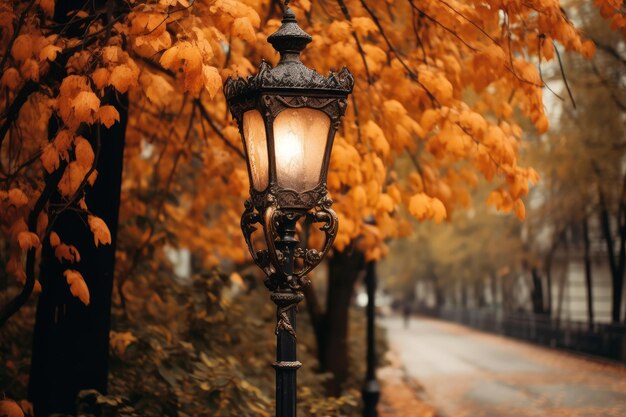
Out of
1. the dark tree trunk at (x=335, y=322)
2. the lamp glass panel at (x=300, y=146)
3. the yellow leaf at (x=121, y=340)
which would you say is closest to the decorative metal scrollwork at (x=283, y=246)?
the lamp glass panel at (x=300, y=146)

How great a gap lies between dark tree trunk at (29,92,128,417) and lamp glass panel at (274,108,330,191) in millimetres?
2165

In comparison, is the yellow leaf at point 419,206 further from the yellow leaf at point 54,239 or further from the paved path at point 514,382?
the paved path at point 514,382

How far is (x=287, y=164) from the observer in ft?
15.7

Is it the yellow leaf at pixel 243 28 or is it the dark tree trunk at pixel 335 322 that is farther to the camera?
the dark tree trunk at pixel 335 322

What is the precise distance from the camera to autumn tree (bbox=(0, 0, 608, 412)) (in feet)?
18.6

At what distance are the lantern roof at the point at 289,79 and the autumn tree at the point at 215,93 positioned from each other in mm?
509

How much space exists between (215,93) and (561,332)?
109 ft

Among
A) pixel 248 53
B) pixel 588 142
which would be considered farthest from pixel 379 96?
pixel 588 142

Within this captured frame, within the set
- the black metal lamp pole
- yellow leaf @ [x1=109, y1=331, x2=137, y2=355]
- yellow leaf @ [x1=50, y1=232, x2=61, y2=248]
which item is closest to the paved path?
the black metal lamp pole

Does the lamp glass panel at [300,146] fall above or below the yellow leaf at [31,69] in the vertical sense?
below

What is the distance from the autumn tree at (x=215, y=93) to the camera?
5664 mm

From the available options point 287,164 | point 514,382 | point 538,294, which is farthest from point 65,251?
point 538,294

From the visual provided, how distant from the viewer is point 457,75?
789cm

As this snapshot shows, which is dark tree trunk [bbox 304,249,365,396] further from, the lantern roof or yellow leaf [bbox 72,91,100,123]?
the lantern roof
